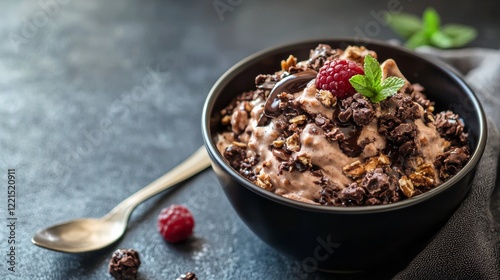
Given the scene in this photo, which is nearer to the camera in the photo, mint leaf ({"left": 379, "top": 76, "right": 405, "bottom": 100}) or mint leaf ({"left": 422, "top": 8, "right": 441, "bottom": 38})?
mint leaf ({"left": 379, "top": 76, "right": 405, "bottom": 100})

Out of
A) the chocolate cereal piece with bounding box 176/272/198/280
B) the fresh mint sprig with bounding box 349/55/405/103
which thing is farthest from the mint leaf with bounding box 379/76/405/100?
the chocolate cereal piece with bounding box 176/272/198/280

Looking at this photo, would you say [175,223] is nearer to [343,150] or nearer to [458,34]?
[343,150]

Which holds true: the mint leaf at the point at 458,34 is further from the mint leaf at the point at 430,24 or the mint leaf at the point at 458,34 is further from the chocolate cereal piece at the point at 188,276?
the chocolate cereal piece at the point at 188,276

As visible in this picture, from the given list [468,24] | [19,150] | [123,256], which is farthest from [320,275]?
[468,24]

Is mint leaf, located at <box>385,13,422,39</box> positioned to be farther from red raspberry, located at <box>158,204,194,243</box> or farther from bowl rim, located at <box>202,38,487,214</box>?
red raspberry, located at <box>158,204,194,243</box>

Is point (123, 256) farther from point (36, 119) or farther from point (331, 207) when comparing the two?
point (36, 119)

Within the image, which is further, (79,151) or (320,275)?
(79,151)
